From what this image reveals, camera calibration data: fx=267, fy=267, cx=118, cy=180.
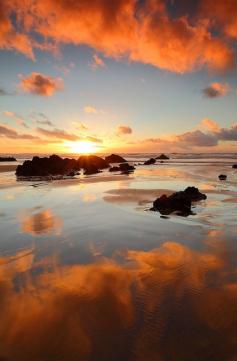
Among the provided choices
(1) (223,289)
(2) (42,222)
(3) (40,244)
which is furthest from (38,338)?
(2) (42,222)

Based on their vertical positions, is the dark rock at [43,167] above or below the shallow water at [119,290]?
above

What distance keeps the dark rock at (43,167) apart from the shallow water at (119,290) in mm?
21261

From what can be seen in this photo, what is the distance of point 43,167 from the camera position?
31.4 meters

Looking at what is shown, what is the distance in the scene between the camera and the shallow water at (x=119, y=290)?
10.8 ft

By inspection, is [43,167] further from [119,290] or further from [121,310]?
[121,310]

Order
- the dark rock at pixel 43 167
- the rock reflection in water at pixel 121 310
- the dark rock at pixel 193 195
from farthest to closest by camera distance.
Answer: the dark rock at pixel 43 167
the dark rock at pixel 193 195
the rock reflection in water at pixel 121 310

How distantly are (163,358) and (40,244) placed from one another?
176 inches

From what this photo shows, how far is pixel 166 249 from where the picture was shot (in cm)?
633

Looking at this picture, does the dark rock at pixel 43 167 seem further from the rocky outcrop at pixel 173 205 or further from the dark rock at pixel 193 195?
the rocky outcrop at pixel 173 205

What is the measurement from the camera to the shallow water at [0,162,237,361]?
330 centimetres

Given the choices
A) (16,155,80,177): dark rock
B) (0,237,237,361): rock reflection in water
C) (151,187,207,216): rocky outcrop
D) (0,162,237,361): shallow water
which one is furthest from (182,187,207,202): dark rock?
(16,155,80,177): dark rock

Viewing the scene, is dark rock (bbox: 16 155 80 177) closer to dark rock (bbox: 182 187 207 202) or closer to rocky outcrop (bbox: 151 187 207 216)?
dark rock (bbox: 182 187 207 202)

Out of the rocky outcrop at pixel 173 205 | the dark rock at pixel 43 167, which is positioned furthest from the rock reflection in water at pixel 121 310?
the dark rock at pixel 43 167

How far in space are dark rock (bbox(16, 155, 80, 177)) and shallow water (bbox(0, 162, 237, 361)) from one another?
69.8 ft
